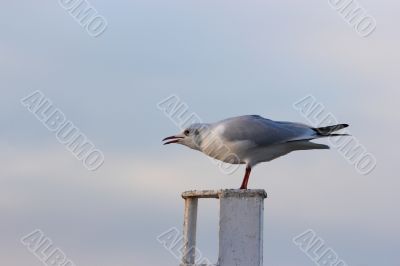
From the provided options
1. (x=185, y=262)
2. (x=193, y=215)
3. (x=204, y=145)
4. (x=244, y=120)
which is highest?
(x=244, y=120)

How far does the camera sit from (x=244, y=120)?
10.6 meters

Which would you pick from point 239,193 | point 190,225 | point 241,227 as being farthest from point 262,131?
point 241,227

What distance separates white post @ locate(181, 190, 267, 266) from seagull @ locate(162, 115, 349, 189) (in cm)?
304

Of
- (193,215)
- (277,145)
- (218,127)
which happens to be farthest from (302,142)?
(193,215)

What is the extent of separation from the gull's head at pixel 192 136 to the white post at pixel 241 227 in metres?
3.59

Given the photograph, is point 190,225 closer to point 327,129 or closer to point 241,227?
point 241,227

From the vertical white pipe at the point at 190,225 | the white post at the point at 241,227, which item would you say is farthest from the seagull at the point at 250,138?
the white post at the point at 241,227

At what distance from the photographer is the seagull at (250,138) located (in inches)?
409

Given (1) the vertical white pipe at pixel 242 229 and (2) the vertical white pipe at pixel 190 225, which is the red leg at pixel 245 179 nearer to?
(2) the vertical white pipe at pixel 190 225

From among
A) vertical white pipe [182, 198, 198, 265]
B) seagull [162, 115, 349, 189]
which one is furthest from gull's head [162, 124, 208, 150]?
vertical white pipe [182, 198, 198, 265]

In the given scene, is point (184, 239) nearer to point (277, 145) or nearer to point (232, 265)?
point (232, 265)

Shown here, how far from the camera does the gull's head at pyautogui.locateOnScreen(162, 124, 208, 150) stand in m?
10.7

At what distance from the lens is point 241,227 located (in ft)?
A: 23.1

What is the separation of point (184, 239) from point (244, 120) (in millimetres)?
3378
